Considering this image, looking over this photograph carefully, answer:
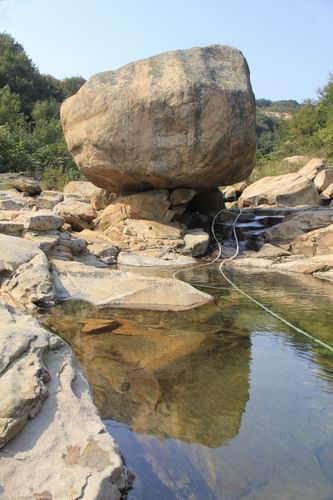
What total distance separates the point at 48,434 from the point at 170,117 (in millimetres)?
6909

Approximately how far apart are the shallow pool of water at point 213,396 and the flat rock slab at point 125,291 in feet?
0.64

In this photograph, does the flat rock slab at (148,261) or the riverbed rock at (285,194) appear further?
the riverbed rock at (285,194)

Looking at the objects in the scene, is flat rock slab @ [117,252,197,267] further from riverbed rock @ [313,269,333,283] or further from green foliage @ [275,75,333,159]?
green foliage @ [275,75,333,159]

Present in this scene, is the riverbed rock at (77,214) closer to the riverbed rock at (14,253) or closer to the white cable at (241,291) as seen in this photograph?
the white cable at (241,291)

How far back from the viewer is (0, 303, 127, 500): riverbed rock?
5.85ft

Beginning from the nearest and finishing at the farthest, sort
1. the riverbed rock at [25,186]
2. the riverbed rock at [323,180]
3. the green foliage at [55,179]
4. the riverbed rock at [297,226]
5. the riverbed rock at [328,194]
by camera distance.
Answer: the riverbed rock at [297,226], the riverbed rock at [25,186], the riverbed rock at [328,194], the riverbed rock at [323,180], the green foliage at [55,179]

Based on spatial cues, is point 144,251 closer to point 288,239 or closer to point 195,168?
point 195,168

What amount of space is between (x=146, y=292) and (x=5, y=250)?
5.56ft

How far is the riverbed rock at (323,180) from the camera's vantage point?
43.5ft

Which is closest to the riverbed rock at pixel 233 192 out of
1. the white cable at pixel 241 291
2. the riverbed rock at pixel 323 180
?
the riverbed rock at pixel 323 180

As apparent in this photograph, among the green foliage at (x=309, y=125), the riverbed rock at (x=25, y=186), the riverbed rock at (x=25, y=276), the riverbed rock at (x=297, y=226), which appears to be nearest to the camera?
the riverbed rock at (x=25, y=276)

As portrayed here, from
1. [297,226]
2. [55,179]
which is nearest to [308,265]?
[297,226]

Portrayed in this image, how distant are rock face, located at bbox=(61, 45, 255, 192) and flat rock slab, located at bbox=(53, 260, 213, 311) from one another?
3.50 metres

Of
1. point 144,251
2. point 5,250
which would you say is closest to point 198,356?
point 5,250
